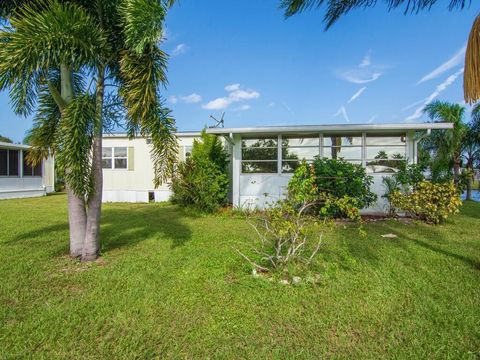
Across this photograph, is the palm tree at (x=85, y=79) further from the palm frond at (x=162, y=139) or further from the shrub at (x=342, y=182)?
the shrub at (x=342, y=182)

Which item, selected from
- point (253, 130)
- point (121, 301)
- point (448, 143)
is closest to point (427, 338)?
point (121, 301)

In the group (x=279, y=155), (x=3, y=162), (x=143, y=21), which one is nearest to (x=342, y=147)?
(x=279, y=155)

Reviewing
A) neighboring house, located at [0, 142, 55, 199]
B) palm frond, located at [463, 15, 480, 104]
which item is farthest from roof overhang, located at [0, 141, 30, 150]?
palm frond, located at [463, 15, 480, 104]

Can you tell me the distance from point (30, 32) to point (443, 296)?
5.98m

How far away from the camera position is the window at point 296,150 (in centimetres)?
1035

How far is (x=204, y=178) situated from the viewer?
10055 mm

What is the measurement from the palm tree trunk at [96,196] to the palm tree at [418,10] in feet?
10.5

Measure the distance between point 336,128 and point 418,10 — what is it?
592 cm

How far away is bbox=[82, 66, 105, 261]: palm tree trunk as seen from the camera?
459cm

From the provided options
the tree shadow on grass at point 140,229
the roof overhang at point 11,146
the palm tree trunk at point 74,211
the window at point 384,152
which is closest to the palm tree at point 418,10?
the palm tree trunk at point 74,211

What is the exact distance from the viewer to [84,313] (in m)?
3.05

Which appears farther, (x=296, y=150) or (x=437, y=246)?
(x=296, y=150)

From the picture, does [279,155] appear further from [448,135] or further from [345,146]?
[448,135]

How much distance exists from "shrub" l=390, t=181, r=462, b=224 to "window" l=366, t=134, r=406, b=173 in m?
1.92
